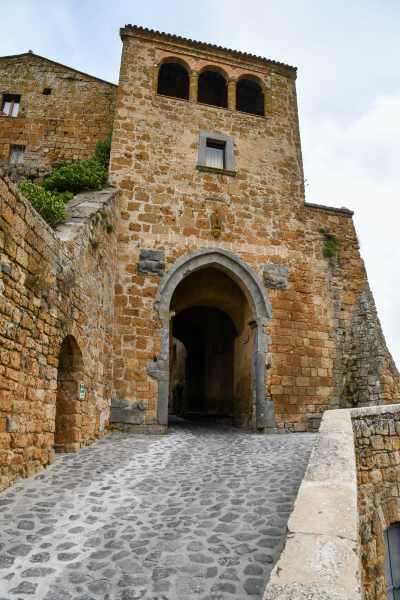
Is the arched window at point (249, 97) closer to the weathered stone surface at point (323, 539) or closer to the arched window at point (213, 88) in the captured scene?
the arched window at point (213, 88)

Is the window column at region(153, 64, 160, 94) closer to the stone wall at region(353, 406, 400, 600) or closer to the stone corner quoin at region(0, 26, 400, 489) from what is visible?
the stone corner quoin at region(0, 26, 400, 489)

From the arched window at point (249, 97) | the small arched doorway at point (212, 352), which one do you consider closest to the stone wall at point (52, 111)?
the arched window at point (249, 97)

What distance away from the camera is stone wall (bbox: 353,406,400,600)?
183 inches

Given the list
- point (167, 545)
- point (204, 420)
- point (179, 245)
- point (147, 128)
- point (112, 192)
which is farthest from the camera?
point (204, 420)

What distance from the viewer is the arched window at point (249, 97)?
491 inches

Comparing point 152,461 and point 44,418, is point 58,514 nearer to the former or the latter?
point 44,418

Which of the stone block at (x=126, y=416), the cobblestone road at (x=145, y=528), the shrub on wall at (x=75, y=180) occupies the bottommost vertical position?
the cobblestone road at (x=145, y=528)

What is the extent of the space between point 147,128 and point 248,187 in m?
2.70

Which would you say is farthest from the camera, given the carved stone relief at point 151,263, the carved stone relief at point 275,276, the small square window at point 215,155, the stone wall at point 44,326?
the small square window at point 215,155

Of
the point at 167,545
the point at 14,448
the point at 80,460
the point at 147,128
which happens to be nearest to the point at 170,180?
the point at 147,128

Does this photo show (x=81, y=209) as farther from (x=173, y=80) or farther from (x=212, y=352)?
(x=212, y=352)

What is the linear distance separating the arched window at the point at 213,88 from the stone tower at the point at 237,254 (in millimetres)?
840

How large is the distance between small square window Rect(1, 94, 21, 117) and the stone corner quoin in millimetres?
70

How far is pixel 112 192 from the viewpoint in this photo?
28.6 feet
